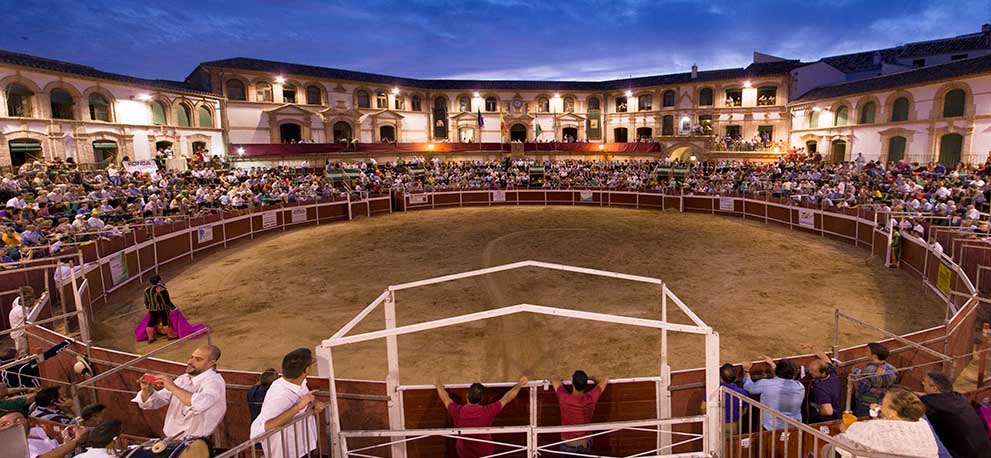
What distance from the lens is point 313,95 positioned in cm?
5400

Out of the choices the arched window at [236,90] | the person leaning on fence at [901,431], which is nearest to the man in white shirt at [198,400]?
the person leaning on fence at [901,431]

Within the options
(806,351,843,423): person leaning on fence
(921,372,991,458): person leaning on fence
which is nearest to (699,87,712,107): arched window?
(806,351,843,423): person leaning on fence

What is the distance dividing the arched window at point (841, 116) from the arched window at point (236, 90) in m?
53.2

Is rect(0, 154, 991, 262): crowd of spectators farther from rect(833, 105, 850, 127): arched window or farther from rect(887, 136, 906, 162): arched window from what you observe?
rect(887, 136, 906, 162): arched window

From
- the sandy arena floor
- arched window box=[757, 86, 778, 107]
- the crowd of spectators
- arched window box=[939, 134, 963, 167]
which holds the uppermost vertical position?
arched window box=[757, 86, 778, 107]

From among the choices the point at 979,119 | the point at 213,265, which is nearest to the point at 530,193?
the point at 213,265

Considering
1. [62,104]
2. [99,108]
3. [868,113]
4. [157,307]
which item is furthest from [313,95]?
[868,113]

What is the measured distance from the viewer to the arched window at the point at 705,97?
56641 millimetres

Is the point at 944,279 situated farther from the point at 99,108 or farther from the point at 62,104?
the point at 99,108

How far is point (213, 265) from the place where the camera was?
62.4 feet

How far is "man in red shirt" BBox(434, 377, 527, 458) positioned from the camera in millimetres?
5797

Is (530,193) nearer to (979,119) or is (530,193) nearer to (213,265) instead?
(213,265)

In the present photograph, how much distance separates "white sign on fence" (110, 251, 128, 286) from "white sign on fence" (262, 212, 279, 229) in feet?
30.4

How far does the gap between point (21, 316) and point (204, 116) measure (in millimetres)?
39991
